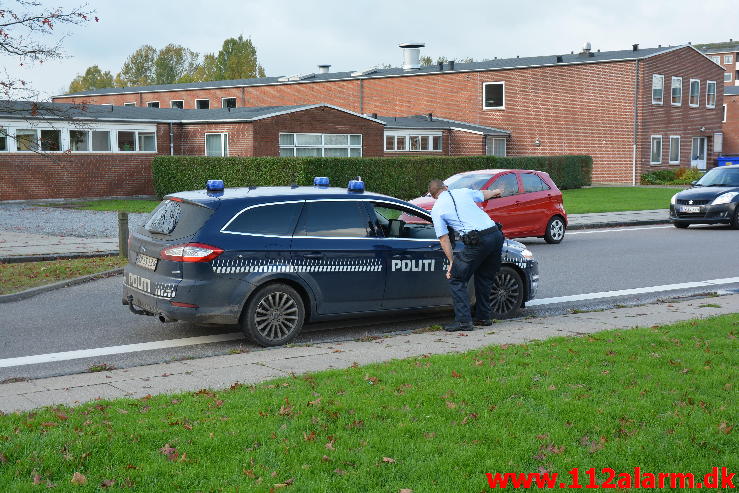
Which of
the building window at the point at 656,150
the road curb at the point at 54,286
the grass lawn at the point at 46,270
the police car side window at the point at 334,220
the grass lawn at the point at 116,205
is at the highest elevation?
the building window at the point at 656,150

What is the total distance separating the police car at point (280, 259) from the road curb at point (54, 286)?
117 inches

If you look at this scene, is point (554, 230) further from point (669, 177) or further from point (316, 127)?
point (669, 177)

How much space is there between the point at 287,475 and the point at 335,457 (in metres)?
0.33

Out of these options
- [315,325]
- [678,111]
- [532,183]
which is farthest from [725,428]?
[678,111]

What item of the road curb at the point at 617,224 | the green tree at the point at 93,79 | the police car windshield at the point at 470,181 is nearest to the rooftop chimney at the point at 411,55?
the road curb at the point at 617,224

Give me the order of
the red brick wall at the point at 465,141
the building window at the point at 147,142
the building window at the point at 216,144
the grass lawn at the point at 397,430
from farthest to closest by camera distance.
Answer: the red brick wall at the point at 465,141, the building window at the point at 216,144, the building window at the point at 147,142, the grass lawn at the point at 397,430

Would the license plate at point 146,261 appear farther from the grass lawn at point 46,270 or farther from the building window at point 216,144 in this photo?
the building window at point 216,144

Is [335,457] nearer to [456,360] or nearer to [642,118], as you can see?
[456,360]

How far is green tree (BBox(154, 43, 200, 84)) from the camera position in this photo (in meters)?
110

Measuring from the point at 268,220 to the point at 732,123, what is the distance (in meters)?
62.2

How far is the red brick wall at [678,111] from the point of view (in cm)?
4506

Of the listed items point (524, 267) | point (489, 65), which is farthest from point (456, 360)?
point (489, 65)

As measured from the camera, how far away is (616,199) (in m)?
33.1

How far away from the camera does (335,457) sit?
4809 mm
